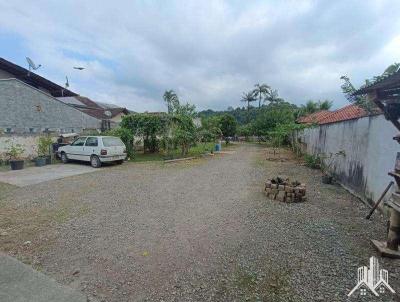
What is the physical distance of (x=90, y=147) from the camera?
13.0 m

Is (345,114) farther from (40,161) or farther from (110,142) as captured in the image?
(40,161)

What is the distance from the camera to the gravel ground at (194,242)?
9.93 feet

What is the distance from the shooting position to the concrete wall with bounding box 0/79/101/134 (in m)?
13.7

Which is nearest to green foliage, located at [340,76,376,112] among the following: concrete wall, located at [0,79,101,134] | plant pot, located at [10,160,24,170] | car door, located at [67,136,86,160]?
car door, located at [67,136,86,160]

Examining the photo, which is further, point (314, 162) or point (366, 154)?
point (314, 162)

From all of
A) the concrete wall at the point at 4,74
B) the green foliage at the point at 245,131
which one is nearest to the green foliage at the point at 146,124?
the concrete wall at the point at 4,74

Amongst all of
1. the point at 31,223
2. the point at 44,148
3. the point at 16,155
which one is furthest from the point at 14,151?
the point at 31,223

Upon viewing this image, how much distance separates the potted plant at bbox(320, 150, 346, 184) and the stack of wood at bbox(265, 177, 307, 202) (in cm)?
277

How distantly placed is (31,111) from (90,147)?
17.9 ft

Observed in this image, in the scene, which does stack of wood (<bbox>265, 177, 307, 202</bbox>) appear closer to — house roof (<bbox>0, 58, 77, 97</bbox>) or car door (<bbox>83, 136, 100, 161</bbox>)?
car door (<bbox>83, 136, 100, 161</bbox>)

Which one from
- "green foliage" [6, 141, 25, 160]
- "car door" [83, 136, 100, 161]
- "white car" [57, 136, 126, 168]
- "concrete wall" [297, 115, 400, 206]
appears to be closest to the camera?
"concrete wall" [297, 115, 400, 206]

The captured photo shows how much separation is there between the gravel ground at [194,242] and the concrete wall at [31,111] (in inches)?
340

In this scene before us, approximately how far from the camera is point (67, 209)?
5.93 metres

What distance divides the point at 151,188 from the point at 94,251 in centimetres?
423
